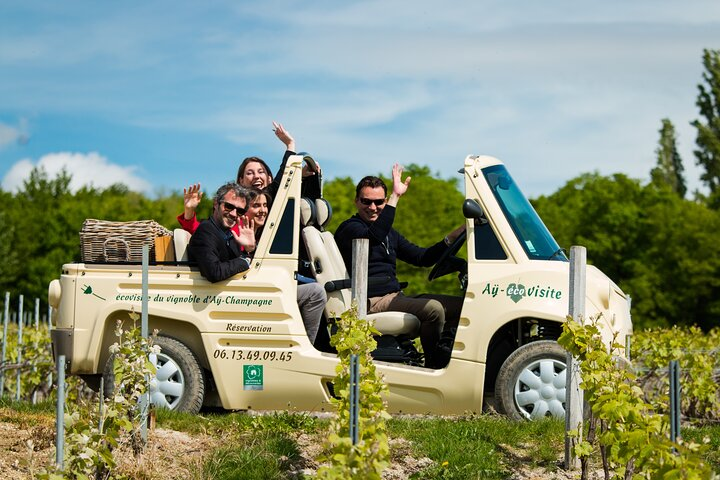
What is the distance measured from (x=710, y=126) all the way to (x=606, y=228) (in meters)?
13.5

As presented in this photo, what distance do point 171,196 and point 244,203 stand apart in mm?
62129

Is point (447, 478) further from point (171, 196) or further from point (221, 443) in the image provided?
point (171, 196)

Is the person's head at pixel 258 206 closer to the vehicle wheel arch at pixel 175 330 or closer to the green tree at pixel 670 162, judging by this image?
the vehicle wheel arch at pixel 175 330

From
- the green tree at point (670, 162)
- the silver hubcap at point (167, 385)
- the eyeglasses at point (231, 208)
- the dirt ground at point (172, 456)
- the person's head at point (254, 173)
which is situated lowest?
the dirt ground at point (172, 456)

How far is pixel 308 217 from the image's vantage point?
9.24 metres

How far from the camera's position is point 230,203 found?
8.82 metres

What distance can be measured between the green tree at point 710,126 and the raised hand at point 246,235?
4777cm

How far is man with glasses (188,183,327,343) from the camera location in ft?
28.5

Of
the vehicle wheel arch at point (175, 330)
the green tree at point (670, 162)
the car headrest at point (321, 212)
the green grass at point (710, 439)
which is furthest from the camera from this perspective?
the green tree at point (670, 162)

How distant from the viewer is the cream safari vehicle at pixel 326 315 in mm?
8547

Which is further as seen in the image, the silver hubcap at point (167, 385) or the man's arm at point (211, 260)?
the silver hubcap at point (167, 385)

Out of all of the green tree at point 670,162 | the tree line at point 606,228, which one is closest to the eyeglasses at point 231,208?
the tree line at point 606,228

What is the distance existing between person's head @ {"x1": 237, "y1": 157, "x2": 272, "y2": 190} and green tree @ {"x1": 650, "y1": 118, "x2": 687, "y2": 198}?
5712 centimetres

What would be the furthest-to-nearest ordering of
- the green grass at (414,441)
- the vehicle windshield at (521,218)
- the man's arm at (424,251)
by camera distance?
1. the man's arm at (424,251)
2. the vehicle windshield at (521,218)
3. the green grass at (414,441)
